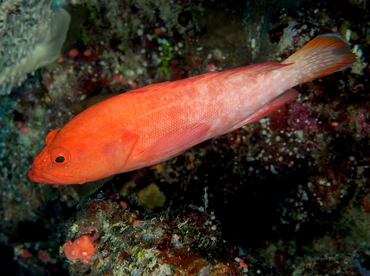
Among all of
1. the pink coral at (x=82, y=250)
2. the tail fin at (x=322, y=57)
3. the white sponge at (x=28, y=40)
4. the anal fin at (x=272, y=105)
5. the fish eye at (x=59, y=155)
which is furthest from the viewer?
the white sponge at (x=28, y=40)

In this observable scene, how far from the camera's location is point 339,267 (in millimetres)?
3324

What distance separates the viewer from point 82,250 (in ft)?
8.82

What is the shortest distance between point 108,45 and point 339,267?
5.41m

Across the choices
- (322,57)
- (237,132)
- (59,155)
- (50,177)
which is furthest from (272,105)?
(50,177)

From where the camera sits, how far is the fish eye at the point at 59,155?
254 centimetres

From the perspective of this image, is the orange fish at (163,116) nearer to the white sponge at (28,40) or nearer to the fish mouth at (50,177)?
the fish mouth at (50,177)

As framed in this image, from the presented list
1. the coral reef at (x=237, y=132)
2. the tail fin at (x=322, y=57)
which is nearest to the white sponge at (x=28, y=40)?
the coral reef at (x=237, y=132)

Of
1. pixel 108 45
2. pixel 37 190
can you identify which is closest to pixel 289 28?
pixel 108 45

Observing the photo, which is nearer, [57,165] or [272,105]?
[57,165]

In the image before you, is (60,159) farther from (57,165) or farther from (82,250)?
(82,250)

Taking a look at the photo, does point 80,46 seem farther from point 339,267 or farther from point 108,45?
point 339,267

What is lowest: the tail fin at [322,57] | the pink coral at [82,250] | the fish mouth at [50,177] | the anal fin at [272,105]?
the pink coral at [82,250]

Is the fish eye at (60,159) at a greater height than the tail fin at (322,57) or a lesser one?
lesser

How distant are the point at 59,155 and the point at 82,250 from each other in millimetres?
1127
